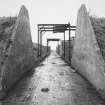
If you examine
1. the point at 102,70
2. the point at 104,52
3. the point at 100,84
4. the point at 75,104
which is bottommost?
the point at 75,104

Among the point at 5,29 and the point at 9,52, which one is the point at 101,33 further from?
the point at 5,29

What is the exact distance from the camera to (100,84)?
3.24 m

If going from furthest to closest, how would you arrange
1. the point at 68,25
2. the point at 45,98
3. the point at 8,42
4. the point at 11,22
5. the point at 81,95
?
the point at 68,25
the point at 11,22
the point at 8,42
the point at 81,95
the point at 45,98

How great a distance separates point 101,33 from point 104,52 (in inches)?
46.3

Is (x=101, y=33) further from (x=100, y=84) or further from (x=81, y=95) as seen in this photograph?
(x=81, y=95)

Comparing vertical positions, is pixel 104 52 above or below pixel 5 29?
below

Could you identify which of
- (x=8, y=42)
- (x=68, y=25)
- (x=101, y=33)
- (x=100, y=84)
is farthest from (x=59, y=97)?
(x=68, y=25)

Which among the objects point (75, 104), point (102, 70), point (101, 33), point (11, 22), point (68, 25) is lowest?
point (75, 104)

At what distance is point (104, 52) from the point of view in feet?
12.0

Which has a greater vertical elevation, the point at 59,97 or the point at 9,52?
the point at 9,52

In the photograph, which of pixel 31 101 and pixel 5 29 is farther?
pixel 5 29

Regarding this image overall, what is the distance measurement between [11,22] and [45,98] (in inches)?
154

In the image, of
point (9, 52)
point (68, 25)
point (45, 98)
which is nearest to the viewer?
point (45, 98)

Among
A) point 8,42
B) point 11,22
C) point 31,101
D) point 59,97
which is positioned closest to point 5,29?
point 11,22
